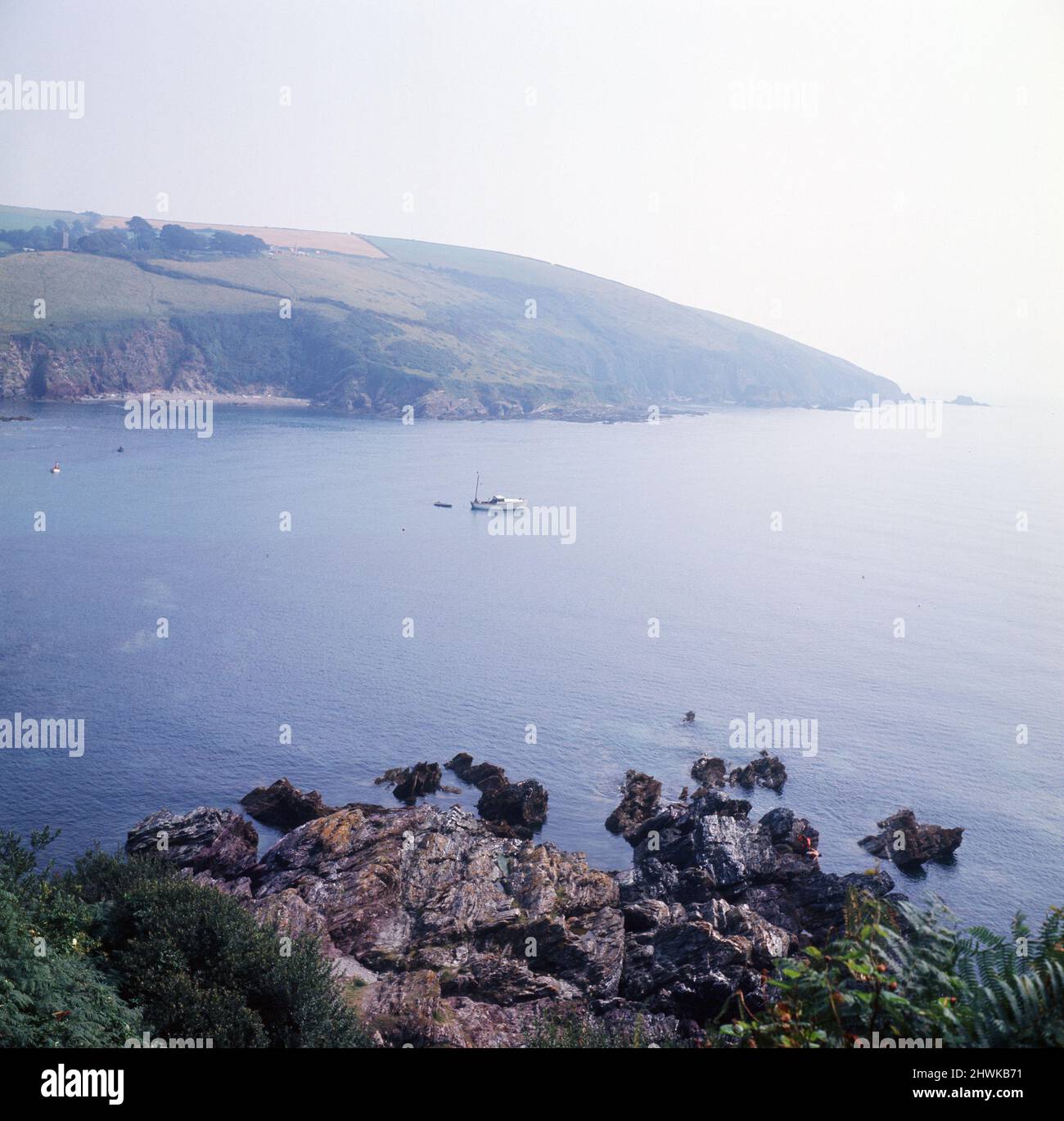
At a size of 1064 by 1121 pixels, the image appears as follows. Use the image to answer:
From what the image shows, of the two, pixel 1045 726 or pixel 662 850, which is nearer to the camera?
pixel 662 850

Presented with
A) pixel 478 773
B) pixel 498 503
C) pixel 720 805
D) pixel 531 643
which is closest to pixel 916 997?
pixel 720 805

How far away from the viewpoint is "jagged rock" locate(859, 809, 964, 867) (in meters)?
36.8

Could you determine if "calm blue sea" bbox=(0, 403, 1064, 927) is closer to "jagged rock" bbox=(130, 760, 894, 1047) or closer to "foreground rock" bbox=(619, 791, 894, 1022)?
"foreground rock" bbox=(619, 791, 894, 1022)

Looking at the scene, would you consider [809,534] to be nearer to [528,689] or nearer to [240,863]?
[528,689]

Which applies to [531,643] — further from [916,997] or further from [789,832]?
[916,997]

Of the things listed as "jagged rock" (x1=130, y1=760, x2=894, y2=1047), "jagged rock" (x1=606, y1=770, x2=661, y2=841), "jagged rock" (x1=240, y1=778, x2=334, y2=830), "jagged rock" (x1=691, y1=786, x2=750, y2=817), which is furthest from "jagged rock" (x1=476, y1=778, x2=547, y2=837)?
"jagged rock" (x1=691, y1=786, x2=750, y2=817)

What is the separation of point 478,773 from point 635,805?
7640 mm

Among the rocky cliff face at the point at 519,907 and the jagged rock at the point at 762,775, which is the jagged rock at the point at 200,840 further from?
the jagged rock at the point at 762,775

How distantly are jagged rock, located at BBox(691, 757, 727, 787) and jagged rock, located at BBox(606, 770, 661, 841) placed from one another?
8.09ft

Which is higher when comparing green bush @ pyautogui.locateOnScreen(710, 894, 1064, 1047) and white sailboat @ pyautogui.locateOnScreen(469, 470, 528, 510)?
white sailboat @ pyautogui.locateOnScreen(469, 470, 528, 510)

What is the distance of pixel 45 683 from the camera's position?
49.5m

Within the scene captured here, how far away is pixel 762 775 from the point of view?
141 feet
